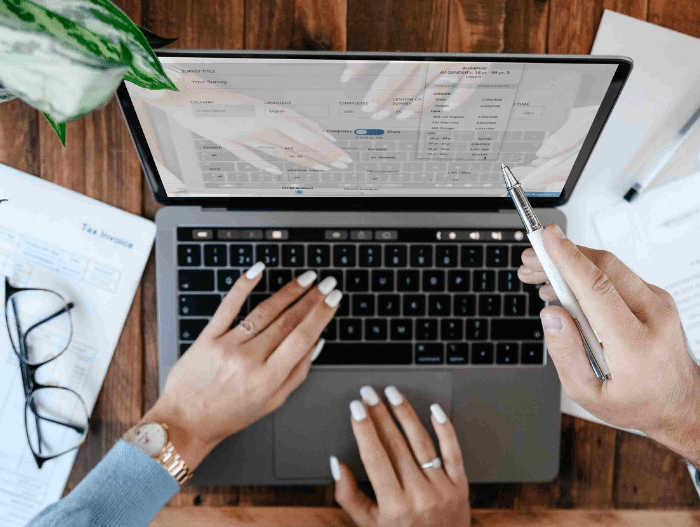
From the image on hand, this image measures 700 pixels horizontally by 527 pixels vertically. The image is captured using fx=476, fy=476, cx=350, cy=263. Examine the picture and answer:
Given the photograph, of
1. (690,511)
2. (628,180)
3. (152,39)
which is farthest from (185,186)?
(690,511)

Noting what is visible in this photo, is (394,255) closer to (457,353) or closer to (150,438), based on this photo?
(457,353)

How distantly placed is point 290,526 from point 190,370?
273 millimetres

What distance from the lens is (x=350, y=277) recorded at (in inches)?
26.0

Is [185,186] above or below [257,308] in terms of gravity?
above

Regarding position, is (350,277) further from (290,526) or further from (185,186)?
(290,526)

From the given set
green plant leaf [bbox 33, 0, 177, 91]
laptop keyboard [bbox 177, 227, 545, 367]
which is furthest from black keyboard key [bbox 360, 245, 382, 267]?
green plant leaf [bbox 33, 0, 177, 91]

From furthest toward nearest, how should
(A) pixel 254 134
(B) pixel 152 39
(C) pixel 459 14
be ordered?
(C) pixel 459 14 → (A) pixel 254 134 → (B) pixel 152 39

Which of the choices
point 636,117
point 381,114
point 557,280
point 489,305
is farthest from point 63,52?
point 636,117

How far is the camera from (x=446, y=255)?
657 mm

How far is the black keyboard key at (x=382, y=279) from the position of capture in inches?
26.0

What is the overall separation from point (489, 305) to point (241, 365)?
351 mm

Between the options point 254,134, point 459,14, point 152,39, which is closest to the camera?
point 152,39

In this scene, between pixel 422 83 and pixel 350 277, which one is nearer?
pixel 422 83

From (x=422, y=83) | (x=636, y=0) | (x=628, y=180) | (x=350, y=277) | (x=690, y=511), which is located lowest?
(x=690, y=511)
